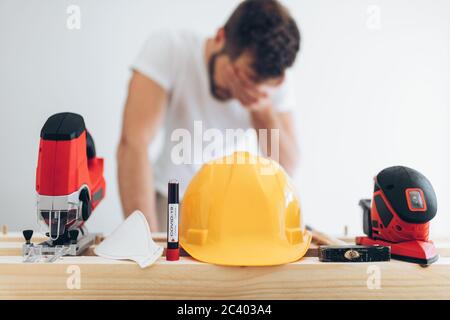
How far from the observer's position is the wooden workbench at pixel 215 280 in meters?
0.78

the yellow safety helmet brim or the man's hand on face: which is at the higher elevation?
the man's hand on face

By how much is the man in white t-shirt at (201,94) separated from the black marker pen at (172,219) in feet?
2.75

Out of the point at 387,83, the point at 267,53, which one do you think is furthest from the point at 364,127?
the point at 267,53

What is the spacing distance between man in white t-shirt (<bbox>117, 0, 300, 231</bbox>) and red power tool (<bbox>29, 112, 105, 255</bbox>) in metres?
0.78

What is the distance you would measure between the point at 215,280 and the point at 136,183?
930 mm

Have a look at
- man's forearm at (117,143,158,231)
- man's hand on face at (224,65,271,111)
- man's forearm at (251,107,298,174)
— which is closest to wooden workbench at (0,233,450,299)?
man's forearm at (117,143,158,231)

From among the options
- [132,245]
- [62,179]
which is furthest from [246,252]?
[62,179]

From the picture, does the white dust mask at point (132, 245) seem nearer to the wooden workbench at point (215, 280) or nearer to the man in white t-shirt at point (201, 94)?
the wooden workbench at point (215, 280)

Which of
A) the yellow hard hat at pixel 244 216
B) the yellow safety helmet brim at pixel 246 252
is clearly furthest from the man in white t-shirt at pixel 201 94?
the yellow safety helmet brim at pixel 246 252

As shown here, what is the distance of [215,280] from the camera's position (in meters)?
0.80

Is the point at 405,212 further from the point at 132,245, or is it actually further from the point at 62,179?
the point at 62,179

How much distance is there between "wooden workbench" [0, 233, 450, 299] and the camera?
78 cm

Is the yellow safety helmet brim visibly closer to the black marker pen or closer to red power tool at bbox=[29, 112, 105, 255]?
the black marker pen
